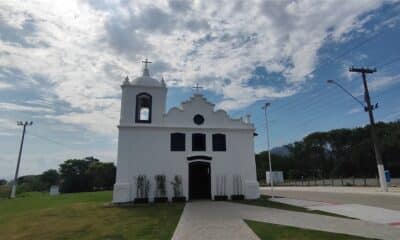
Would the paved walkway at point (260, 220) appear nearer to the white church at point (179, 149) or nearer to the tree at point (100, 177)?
the white church at point (179, 149)

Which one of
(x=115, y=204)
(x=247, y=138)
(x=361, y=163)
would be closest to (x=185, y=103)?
(x=247, y=138)

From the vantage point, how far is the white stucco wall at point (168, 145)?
54.9 ft

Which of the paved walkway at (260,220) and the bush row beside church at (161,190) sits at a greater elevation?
the bush row beside church at (161,190)

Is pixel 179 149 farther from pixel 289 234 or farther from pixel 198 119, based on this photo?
pixel 289 234

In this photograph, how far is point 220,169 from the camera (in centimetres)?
1780

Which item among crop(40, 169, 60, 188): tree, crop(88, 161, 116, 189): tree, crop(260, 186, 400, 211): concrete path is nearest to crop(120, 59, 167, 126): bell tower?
crop(260, 186, 400, 211): concrete path

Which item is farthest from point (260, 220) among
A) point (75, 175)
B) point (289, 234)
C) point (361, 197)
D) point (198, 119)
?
point (75, 175)

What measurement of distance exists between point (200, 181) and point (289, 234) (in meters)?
11.5

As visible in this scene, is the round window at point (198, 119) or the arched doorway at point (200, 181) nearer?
the arched doorway at point (200, 181)

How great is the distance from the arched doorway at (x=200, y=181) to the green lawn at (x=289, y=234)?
9839 millimetres

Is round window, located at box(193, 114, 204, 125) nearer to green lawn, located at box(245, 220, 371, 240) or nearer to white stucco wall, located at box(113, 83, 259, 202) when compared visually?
white stucco wall, located at box(113, 83, 259, 202)

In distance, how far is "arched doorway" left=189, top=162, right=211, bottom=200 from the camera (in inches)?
704

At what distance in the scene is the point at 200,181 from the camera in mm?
18281

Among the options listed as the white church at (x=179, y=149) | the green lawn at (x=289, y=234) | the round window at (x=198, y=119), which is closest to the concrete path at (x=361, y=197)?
the white church at (x=179, y=149)
